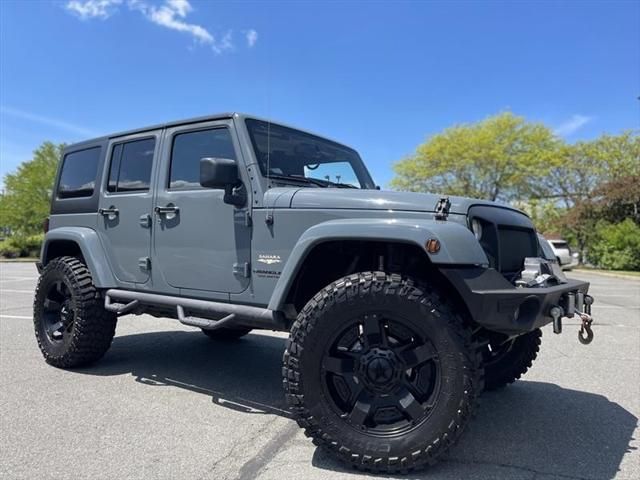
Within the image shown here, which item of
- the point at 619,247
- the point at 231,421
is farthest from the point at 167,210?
the point at 619,247

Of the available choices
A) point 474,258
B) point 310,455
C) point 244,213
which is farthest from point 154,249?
point 474,258

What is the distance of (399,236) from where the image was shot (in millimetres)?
2617

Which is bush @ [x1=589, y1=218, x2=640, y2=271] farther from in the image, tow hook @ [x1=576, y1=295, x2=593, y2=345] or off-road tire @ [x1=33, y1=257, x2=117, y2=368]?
off-road tire @ [x1=33, y1=257, x2=117, y2=368]

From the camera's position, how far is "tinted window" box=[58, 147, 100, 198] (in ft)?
15.3

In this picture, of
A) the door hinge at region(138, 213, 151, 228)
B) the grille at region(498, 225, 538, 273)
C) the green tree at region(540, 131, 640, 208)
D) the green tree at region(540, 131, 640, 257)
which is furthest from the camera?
the green tree at region(540, 131, 640, 208)

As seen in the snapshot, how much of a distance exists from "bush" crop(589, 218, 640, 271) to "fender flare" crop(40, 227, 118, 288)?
24.0 metres

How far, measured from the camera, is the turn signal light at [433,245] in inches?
99.4

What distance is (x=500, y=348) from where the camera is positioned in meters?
3.72

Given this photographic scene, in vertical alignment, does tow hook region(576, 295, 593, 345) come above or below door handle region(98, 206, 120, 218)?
below

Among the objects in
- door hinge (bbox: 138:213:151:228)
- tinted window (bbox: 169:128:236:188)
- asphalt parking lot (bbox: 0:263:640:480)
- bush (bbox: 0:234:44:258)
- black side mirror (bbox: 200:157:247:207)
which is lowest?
bush (bbox: 0:234:44:258)

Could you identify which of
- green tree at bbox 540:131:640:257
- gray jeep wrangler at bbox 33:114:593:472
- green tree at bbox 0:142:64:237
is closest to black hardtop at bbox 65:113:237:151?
gray jeep wrangler at bbox 33:114:593:472

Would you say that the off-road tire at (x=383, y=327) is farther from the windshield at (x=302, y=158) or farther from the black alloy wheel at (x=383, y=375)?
the windshield at (x=302, y=158)

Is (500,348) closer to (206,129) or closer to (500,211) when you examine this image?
(500,211)

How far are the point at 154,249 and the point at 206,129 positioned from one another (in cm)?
101
